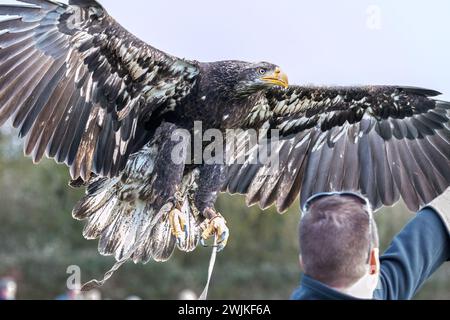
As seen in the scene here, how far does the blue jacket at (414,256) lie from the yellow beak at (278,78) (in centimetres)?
348

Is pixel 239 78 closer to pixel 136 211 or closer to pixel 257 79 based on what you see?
pixel 257 79

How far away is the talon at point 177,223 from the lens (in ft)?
19.1

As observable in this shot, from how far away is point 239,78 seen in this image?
6324mm

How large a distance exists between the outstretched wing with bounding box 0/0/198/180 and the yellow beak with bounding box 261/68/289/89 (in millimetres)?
654

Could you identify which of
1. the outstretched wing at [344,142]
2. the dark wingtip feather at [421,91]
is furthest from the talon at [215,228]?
the dark wingtip feather at [421,91]

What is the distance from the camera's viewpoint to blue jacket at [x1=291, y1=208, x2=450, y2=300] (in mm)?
2828

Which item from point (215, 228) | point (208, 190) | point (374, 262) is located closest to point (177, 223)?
point (215, 228)

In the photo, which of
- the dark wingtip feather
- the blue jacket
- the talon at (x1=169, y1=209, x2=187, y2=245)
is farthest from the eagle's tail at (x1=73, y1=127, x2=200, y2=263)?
the blue jacket

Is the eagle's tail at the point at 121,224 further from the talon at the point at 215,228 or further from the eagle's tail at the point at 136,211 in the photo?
the talon at the point at 215,228

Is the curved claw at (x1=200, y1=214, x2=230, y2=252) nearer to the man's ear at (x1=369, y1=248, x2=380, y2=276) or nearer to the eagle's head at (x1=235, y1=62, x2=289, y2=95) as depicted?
the eagle's head at (x1=235, y1=62, x2=289, y2=95)

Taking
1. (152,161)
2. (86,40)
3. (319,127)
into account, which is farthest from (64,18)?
(319,127)

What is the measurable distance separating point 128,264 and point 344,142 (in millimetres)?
14349

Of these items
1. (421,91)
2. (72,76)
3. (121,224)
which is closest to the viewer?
(72,76)
